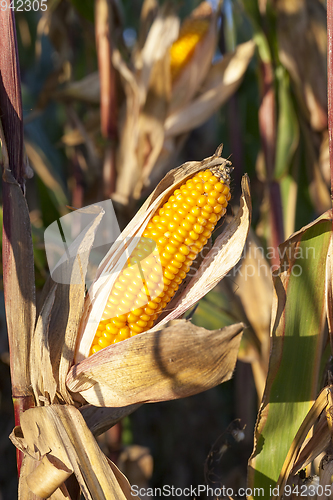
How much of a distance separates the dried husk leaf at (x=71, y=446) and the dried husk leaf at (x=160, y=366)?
4 cm

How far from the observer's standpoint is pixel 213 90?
1.10 metres

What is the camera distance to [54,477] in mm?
430

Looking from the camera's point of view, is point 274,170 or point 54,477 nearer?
point 54,477

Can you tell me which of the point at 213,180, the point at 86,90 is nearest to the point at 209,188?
the point at 213,180

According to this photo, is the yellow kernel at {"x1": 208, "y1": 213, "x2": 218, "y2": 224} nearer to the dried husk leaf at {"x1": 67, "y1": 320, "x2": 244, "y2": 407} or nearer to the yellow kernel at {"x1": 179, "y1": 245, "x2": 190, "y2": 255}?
the yellow kernel at {"x1": 179, "y1": 245, "x2": 190, "y2": 255}

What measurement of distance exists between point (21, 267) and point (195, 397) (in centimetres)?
93

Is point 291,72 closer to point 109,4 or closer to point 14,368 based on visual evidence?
point 109,4

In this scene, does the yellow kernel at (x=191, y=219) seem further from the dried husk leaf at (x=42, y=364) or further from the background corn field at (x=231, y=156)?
the background corn field at (x=231, y=156)

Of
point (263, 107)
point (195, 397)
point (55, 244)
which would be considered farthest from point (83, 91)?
point (195, 397)

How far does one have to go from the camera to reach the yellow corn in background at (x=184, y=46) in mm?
1042

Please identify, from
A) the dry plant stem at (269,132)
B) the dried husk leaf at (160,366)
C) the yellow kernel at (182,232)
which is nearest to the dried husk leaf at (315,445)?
the dried husk leaf at (160,366)

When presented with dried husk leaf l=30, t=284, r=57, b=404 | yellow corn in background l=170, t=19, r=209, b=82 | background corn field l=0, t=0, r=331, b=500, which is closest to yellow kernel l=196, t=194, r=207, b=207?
dried husk leaf l=30, t=284, r=57, b=404

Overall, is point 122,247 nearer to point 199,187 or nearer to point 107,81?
point 199,187

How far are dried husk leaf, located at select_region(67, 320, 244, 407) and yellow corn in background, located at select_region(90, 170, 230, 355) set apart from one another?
0.05 m
